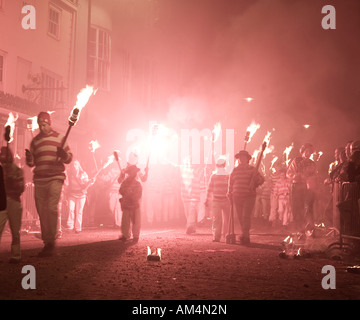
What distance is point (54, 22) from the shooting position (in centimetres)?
2183

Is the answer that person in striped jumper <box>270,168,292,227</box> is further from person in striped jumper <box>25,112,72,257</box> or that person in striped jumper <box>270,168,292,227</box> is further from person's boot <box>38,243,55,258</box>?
person's boot <box>38,243,55,258</box>

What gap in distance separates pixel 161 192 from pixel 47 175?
10.2 metres

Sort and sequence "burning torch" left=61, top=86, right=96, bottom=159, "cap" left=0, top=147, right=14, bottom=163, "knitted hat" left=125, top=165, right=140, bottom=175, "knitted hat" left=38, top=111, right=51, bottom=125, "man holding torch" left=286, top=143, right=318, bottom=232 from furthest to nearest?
"man holding torch" left=286, top=143, right=318, bottom=232, "knitted hat" left=125, top=165, right=140, bottom=175, "knitted hat" left=38, top=111, right=51, bottom=125, "burning torch" left=61, top=86, right=96, bottom=159, "cap" left=0, top=147, right=14, bottom=163

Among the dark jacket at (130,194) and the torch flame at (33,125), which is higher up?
the torch flame at (33,125)

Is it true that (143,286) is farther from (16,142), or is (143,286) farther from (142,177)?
(16,142)

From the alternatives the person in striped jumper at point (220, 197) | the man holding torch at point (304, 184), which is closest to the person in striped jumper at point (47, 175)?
the person in striped jumper at point (220, 197)

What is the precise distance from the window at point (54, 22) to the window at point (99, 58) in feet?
8.05

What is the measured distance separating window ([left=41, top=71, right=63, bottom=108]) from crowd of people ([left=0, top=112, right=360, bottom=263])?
4997 mm

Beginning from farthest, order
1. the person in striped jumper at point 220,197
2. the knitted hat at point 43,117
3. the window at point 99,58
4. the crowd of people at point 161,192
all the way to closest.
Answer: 1. the window at point 99,58
2. the person in striped jumper at point 220,197
3. the knitted hat at point 43,117
4. the crowd of people at point 161,192

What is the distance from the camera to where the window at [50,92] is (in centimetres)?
2052

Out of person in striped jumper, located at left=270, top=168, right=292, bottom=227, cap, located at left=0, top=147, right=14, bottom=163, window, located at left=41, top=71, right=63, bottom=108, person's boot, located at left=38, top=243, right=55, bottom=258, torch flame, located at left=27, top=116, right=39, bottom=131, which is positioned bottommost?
person's boot, located at left=38, top=243, right=55, bottom=258

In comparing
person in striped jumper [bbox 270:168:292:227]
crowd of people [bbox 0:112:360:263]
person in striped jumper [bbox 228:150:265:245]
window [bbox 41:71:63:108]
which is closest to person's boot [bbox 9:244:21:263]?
crowd of people [bbox 0:112:360:263]

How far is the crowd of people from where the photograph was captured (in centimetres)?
811

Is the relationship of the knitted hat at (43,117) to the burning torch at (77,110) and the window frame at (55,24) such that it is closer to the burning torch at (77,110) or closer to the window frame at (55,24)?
the burning torch at (77,110)
